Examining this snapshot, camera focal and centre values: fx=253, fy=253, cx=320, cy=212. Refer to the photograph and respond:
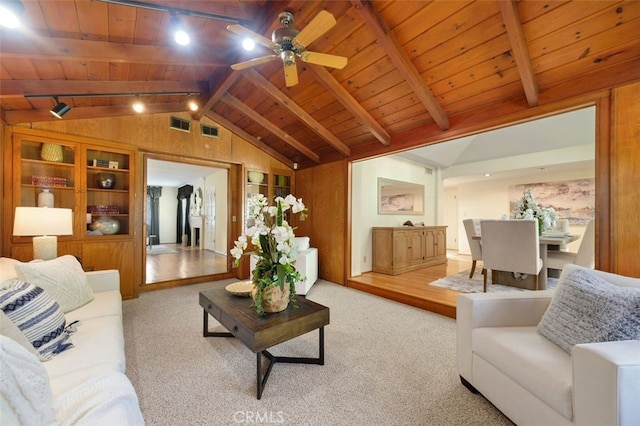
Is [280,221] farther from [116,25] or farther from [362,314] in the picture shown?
[116,25]

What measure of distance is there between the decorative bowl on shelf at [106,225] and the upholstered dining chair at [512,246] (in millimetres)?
5107

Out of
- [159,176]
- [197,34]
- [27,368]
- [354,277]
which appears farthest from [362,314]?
[159,176]

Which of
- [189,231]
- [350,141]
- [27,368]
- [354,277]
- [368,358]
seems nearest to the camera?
[27,368]

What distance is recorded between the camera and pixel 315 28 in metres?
1.69

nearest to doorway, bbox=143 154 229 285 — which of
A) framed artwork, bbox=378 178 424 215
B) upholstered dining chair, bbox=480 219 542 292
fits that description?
framed artwork, bbox=378 178 424 215

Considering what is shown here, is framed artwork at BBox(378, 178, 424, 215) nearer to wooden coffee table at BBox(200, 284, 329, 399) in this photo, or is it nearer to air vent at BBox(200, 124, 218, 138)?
air vent at BBox(200, 124, 218, 138)

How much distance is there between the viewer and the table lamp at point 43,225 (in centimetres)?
226

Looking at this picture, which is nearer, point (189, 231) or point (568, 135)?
point (568, 135)

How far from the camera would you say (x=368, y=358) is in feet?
6.72

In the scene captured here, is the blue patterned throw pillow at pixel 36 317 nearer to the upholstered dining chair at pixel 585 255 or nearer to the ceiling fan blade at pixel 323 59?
the ceiling fan blade at pixel 323 59

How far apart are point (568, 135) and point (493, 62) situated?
160 inches

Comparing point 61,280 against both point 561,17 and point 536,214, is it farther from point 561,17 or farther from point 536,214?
point 536,214

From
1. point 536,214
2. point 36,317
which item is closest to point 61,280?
point 36,317

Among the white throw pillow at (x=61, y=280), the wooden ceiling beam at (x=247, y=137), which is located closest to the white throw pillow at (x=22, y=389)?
the white throw pillow at (x=61, y=280)
